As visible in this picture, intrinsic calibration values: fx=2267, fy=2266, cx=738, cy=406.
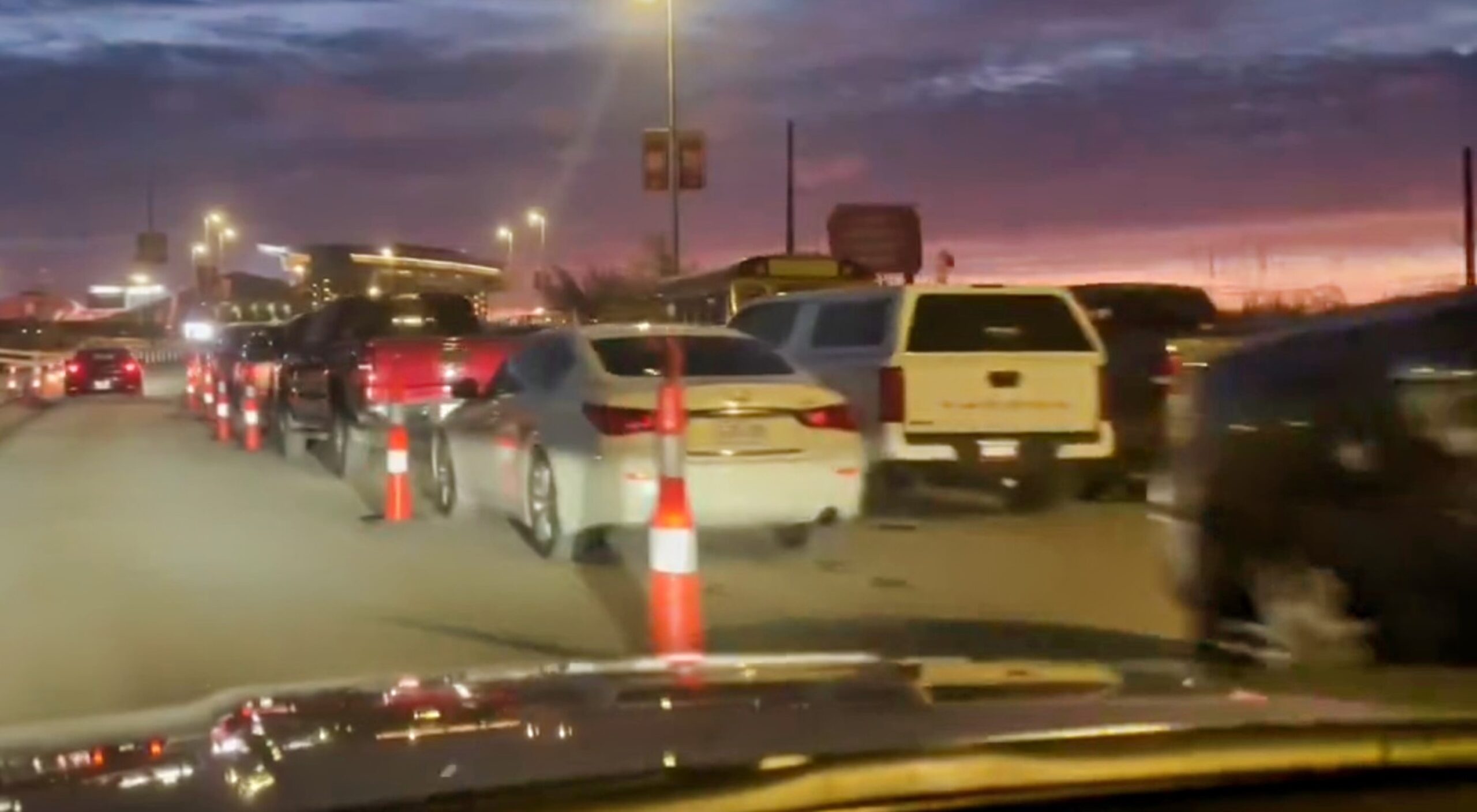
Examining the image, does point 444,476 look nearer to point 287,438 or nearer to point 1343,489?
point 287,438

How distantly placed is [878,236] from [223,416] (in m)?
18.4

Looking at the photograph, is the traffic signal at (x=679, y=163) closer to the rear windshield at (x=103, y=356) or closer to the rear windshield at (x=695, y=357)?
the rear windshield at (x=103, y=356)

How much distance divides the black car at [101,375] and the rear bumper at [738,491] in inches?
1473

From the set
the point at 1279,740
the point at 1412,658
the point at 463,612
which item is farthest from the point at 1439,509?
the point at 463,612

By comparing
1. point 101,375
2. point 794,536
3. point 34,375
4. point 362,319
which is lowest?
point 101,375

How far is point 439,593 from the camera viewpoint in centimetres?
1287

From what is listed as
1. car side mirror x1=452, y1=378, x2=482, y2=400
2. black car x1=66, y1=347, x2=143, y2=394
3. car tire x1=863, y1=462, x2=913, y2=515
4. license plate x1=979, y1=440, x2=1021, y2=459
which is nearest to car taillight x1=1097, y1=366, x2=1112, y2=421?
license plate x1=979, y1=440, x2=1021, y2=459

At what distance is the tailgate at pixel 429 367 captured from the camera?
2026cm

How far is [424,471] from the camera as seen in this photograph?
20.0 meters

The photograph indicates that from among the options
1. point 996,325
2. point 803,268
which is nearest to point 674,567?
point 996,325

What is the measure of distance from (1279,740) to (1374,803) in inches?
6.1

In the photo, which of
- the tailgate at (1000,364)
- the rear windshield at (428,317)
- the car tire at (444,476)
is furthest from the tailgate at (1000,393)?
the rear windshield at (428,317)

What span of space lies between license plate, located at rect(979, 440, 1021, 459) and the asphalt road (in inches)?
20.4

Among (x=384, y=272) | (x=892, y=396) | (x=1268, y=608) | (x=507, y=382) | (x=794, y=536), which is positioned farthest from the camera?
(x=384, y=272)
